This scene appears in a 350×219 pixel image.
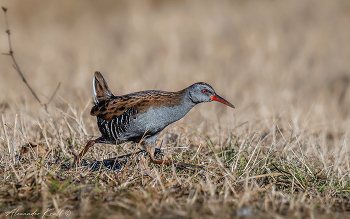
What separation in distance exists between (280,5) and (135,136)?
34.1 ft

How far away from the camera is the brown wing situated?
3.75 metres

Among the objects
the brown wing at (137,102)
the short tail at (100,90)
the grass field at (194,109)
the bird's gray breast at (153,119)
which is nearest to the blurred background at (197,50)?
the grass field at (194,109)

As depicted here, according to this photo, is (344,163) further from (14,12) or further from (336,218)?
(14,12)

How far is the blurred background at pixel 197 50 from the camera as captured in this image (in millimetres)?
8538

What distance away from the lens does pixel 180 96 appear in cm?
381

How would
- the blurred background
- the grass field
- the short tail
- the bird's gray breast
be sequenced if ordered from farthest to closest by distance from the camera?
1. the blurred background
2. the short tail
3. the bird's gray breast
4. the grass field

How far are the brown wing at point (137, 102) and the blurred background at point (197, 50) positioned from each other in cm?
270

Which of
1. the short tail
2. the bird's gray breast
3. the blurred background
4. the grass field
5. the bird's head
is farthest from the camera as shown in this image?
the blurred background

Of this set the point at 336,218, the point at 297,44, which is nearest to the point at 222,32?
the point at 297,44

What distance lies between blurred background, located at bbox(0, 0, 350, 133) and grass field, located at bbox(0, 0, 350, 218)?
1.8 inches

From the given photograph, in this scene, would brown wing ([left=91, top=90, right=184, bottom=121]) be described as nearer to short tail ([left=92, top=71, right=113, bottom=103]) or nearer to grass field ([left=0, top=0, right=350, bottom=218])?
short tail ([left=92, top=71, right=113, bottom=103])

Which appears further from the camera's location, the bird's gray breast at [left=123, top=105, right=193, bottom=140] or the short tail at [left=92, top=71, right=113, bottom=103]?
the short tail at [left=92, top=71, right=113, bottom=103]

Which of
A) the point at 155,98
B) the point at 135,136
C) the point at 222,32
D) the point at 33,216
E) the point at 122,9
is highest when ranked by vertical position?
the point at 122,9

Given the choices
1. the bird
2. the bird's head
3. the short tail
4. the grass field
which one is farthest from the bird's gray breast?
the short tail
